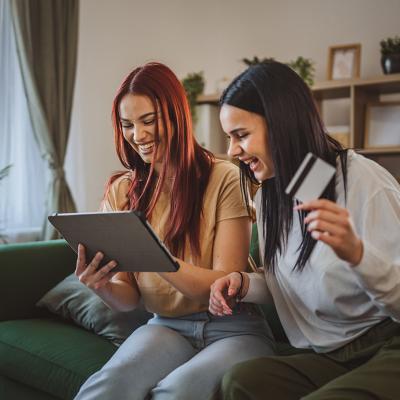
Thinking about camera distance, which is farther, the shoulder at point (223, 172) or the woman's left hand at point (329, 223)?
the shoulder at point (223, 172)

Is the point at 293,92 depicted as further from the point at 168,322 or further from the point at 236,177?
the point at 168,322

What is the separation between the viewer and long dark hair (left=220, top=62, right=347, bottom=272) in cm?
131


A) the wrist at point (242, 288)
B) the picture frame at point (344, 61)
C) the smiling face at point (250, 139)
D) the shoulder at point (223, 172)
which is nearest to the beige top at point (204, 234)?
the shoulder at point (223, 172)

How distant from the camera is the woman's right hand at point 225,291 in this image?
139 centimetres

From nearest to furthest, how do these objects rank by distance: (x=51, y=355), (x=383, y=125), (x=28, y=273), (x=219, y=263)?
1. (x=219, y=263)
2. (x=51, y=355)
3. (x=28, y=273)
4. (x=383, y=125)

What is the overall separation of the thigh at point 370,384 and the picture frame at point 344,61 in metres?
2.68

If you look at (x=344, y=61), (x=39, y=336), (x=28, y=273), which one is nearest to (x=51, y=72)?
(x=28, y=273)

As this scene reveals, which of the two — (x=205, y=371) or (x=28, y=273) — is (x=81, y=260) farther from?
(x=28, y=273)

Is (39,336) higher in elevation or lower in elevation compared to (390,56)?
lower

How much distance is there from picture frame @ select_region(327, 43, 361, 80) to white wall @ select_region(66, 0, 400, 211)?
128 mm

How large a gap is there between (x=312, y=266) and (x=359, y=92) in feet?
7.93

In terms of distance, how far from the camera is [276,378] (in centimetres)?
123

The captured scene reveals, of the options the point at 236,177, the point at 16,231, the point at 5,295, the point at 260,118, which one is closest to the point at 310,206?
the point at 260,118

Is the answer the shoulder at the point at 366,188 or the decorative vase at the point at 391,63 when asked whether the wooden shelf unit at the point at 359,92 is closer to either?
the decorative vase at the point at 391,63
